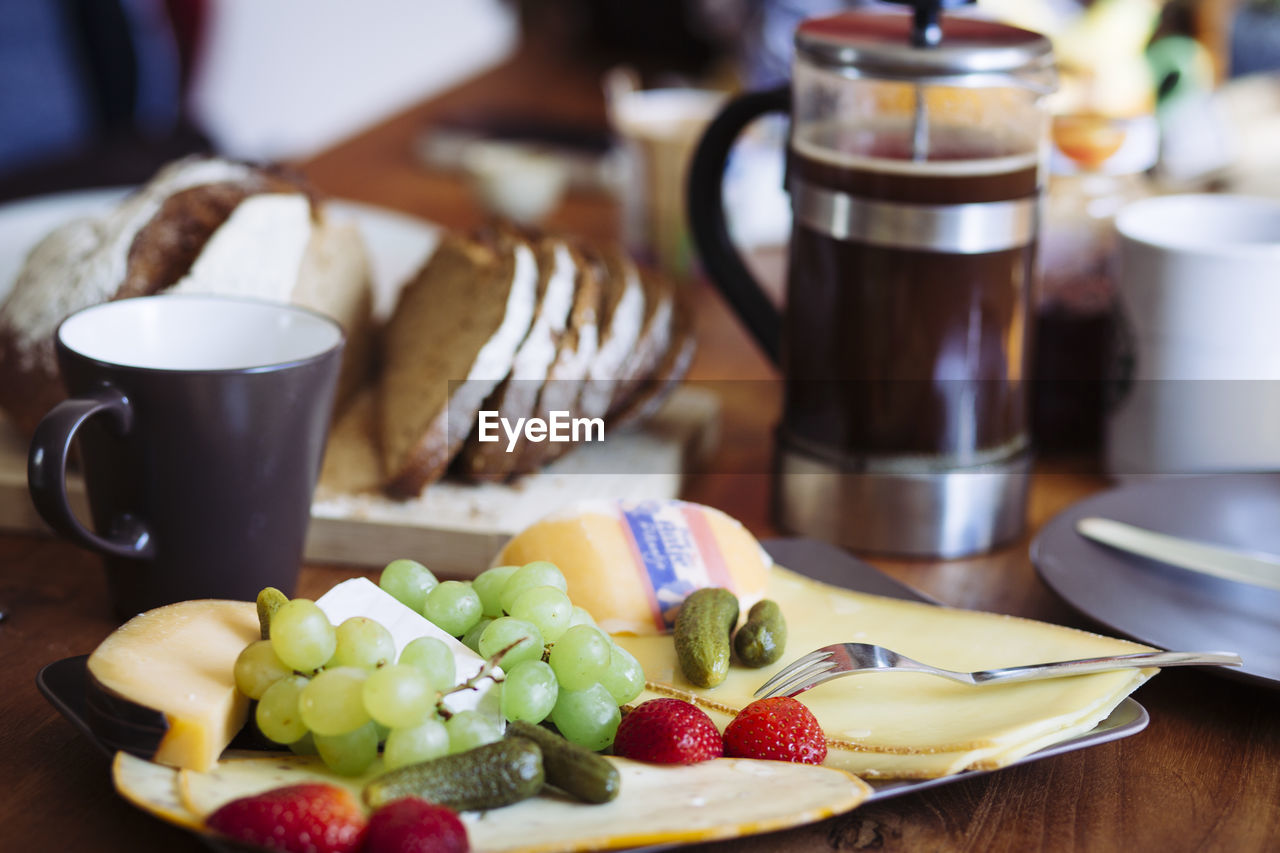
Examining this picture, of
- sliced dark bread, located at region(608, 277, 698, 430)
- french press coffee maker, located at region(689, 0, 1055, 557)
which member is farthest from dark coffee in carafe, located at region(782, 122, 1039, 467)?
sliced dark bread, located at region(608, 277, 698, 430)

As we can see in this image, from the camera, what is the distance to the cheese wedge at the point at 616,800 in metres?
0.50

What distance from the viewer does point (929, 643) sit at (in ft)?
2.24

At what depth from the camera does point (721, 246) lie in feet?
3.15

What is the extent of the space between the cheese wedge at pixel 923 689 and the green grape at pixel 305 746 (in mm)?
169

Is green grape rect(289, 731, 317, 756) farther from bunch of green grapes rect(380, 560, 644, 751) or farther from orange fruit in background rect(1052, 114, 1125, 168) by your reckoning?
orange fruit in background rect(1052, 114, 1125, 168)

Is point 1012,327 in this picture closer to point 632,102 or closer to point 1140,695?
point 1140,695

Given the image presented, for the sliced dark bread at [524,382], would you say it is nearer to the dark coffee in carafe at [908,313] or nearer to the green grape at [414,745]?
the dark coffee in carafe at [908,313]

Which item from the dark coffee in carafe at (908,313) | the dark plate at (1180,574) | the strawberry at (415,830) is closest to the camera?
the strawberry at (415,830)

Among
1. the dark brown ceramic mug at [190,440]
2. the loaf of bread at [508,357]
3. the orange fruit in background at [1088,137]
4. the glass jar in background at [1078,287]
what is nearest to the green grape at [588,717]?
the dark brown ceramic mug at [190,440]

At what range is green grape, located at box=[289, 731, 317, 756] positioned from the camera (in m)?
0.55

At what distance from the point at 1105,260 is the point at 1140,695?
0.45 meters

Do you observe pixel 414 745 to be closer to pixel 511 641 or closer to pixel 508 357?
pixel 511 641

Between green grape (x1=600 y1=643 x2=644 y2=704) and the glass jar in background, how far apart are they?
20.5 inches

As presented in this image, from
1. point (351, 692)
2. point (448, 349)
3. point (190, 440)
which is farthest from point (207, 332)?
point (351, 692)
